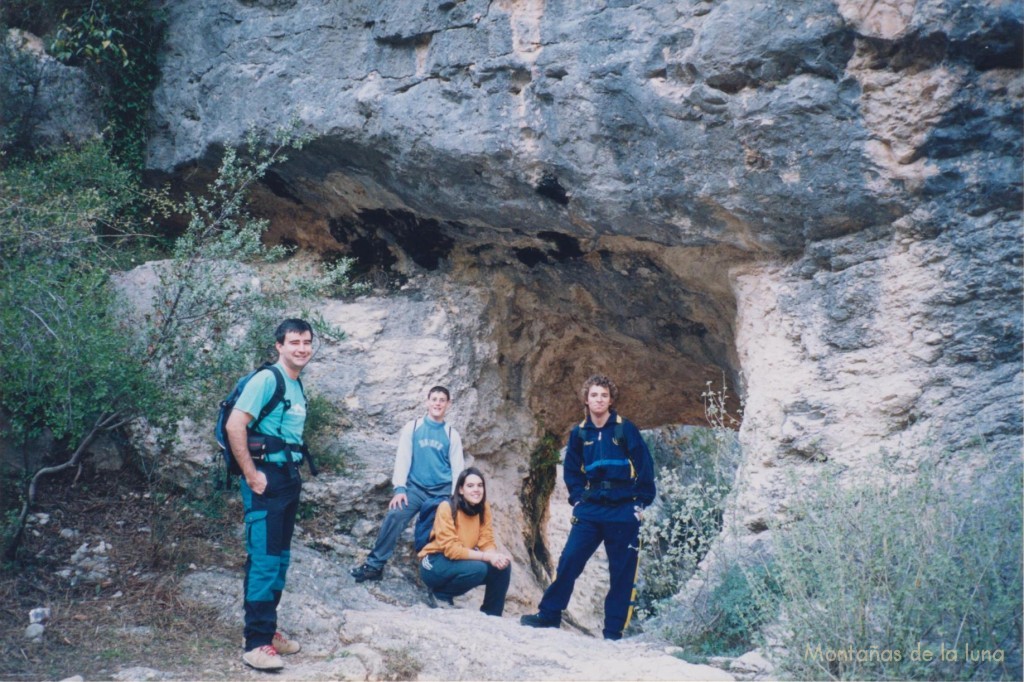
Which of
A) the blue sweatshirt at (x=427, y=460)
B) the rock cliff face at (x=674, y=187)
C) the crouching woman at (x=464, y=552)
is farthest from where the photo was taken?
the blue sweatshirt at (x=427, y=460)

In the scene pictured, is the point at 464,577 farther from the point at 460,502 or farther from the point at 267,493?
the point at 267,493

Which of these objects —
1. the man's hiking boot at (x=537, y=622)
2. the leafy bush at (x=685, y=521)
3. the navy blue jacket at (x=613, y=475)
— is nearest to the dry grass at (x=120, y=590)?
the man's hiking boot at (x=537, y=622)

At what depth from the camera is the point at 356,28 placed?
6520mm

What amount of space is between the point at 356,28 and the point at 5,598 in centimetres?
416

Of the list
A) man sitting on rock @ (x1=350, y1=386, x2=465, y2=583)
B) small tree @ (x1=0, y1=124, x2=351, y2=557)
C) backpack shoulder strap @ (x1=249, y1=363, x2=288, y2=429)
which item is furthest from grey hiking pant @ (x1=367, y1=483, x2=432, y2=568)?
backpack shoulder strap @ (x1=249, y1=363, x2=288, y2=429)

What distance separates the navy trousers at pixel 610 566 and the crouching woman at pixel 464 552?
32 centimetres

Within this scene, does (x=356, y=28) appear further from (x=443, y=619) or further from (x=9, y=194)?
(x=443, y=619)

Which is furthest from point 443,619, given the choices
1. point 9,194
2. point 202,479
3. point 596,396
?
point 9,194

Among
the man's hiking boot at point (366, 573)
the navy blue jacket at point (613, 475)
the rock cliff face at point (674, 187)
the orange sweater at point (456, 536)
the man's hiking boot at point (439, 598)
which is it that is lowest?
the man's hiking boot at point (439, 598)

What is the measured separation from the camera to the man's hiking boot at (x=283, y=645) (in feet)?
14.6

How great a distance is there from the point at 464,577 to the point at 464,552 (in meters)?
0.15

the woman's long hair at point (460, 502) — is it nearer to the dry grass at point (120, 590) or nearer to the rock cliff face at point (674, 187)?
the dry grass at point (120, 590)

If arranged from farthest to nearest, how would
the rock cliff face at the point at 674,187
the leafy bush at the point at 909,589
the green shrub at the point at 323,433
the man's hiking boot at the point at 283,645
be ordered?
1. the green shrub at the point at 323,433
2. the rock cliff face at the point at 674,187
3. the man's hiking boot at the point at 283,645
4. the leafy bush at the point at 909,589

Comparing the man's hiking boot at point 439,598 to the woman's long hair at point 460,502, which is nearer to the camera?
the woman's long hair at point 460,502
